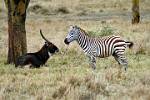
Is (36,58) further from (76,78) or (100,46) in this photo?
(76,78)

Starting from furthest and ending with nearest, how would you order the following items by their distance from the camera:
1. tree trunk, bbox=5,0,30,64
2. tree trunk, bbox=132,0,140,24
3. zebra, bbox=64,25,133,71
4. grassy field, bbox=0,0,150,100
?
tree trunk, bbox=132,0,140,24, tree trunk, bbox=5,0,30,64, zebra, bbox=64,25,133,71, grassy field, bbox=0,0,150,100

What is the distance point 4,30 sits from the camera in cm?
3356

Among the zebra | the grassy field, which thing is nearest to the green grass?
the grassy field

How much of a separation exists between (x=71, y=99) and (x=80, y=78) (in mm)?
2396

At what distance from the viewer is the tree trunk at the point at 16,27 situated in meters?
18.3

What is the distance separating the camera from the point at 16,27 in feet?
60.6

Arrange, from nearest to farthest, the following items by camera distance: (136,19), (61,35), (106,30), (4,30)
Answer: (106,30) → (61,35) → (4,30) → (136,19)

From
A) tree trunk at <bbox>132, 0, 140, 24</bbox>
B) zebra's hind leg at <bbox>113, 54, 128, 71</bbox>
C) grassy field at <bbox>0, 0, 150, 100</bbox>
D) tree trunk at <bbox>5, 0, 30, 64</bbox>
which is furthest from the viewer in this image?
tree trunk at <bbox>132, 0, 140, 24</bbox>

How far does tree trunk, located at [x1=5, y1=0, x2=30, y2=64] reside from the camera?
60.1 ft

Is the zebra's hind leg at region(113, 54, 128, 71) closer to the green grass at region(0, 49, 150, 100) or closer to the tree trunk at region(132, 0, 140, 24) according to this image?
the green grass at region(0, 49, 150, 100)

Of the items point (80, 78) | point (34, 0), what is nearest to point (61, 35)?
point (80, 78)

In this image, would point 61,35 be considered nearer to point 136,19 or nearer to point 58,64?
point 136,19

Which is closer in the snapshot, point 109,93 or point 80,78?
point 109,93

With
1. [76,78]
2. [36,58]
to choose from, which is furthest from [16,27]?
[76,78]
